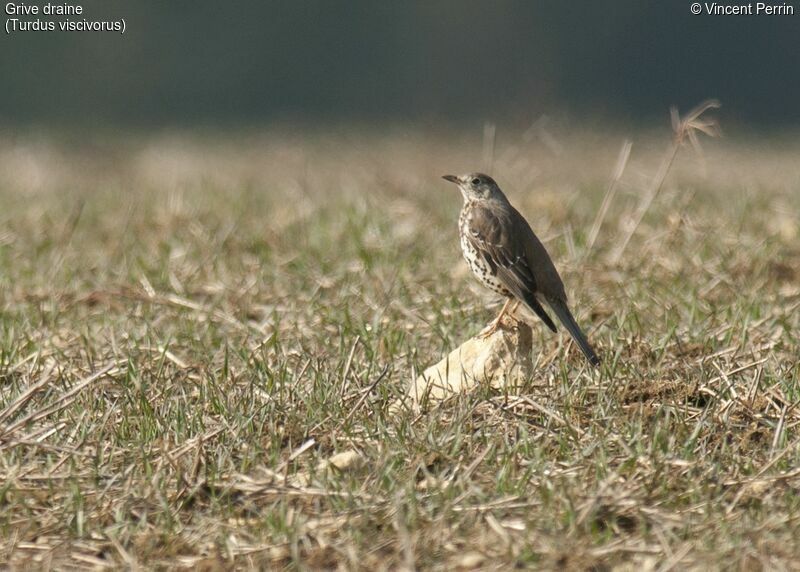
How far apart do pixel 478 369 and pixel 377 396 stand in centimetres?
39

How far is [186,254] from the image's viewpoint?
7.92 metres

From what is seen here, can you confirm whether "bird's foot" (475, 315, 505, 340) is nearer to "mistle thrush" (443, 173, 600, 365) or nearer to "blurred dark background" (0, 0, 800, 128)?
"mistle thrush" (443, 173, 600, 365)

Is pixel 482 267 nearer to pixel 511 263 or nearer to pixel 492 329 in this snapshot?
pixel 511 263

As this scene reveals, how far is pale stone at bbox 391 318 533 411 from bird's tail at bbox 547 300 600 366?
0.23m

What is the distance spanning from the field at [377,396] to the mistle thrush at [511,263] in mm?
218

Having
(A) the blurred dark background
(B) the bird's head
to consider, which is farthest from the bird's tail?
(A) the blurred dark background

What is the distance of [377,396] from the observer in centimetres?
498

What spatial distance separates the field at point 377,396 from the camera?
3838 millimetres

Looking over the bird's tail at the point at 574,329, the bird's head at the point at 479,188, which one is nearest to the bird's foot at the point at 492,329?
the bird's tail at the point at 574,329

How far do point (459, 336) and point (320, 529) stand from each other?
89.8 inches

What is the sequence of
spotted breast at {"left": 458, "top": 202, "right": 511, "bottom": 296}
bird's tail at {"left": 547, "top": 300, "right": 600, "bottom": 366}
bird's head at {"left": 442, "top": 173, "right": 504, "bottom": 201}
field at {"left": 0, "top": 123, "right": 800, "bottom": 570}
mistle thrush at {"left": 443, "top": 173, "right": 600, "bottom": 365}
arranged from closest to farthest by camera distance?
field at {"left": 0, "top": 123, "right": 800, "bottom": 570} → bird's tail at {"left": 547, "top": 300, "right": 600, "bottom": 366} → mistle thrush at {"left": 443, "top": 173, "right": 600, "bottom": 365} → spotted breast at {"left": 458, "top": 202, "right": 511, "bottom": 296} → bird's head at {"left": 442, "top": 173, "right": 504, "bottom": 201}

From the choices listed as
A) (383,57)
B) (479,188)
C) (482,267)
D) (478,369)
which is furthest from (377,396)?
(383,57)

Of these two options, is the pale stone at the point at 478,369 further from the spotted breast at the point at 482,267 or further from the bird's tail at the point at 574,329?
the spotted breast at the point at 482,267

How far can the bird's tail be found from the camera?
17.0 ft
